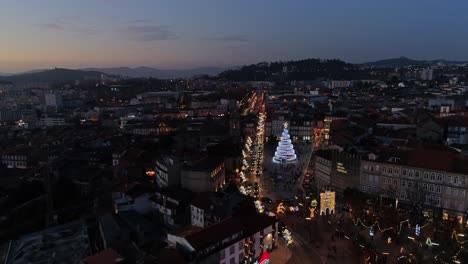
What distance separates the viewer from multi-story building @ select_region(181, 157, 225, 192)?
21391 millimetres

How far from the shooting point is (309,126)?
38875 mm

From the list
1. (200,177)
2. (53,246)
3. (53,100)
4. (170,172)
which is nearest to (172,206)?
(200,177)

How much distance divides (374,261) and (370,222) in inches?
130

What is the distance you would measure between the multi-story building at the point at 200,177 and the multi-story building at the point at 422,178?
814 cm

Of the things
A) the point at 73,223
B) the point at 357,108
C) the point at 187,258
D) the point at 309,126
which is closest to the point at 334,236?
the point at 187,258

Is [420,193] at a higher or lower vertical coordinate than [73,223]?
higher

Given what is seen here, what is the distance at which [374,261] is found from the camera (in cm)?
1445

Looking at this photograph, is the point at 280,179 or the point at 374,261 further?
the point at 280,179

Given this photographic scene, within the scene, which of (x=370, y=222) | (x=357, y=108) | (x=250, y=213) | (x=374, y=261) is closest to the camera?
(x=374, y=261)

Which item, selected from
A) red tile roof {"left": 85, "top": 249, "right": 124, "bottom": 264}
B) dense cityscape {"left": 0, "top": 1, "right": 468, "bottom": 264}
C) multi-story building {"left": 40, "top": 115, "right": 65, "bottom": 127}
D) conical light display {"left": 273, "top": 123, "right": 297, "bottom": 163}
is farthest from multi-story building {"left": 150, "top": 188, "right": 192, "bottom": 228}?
multi-story building {"left": 40, "top": 115, "right": 65, "bottom": 127}

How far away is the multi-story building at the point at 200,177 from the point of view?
842 inches

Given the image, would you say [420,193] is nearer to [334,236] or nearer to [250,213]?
[334,236]

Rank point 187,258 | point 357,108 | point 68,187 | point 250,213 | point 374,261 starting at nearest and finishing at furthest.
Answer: point 187,258 < point 374,261 < point 250,213 < point 68,187 < point 357,108

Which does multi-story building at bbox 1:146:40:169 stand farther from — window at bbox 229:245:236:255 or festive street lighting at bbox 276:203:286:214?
window at bbox 229:245:236:255
